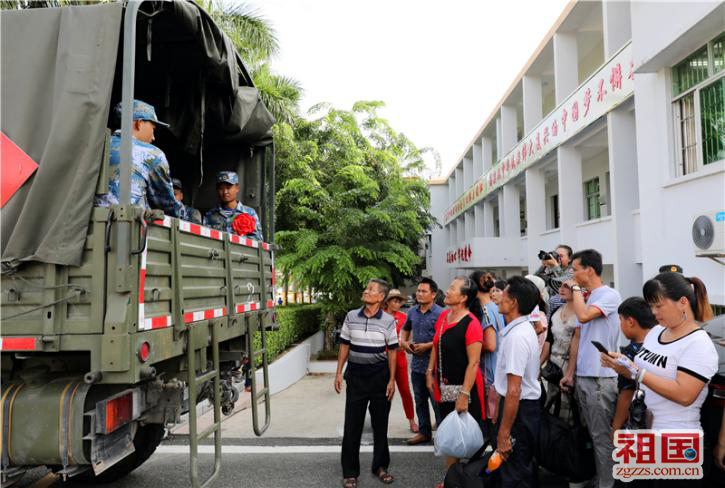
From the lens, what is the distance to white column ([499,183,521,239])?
53.1 ft

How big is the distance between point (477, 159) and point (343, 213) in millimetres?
13569

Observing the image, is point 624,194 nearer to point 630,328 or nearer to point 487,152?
point 630,328

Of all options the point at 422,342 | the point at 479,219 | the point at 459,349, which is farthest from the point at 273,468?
the point at 479,219

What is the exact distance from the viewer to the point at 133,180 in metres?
2.85

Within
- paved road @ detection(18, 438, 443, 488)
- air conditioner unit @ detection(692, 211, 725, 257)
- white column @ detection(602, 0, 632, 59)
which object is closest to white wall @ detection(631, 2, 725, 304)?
air conditioner unit @ detection(692, 211, 725, 257)

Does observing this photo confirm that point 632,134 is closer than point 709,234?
No

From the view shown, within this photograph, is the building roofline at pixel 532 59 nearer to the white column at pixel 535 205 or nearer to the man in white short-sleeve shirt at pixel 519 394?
the white column at pixel 535 205

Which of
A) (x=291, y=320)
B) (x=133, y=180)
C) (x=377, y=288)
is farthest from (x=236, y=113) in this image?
(x=291, y=320)

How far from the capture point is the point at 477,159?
21.7 metres

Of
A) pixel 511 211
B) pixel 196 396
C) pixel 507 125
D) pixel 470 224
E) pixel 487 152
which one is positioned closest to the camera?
pixel 196 396

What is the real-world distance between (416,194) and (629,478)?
29.3ft

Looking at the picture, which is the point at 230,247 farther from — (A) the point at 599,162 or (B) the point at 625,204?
(A) the point at 599,162

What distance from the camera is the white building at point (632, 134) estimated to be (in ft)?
19.4

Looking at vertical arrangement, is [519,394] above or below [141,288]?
below
